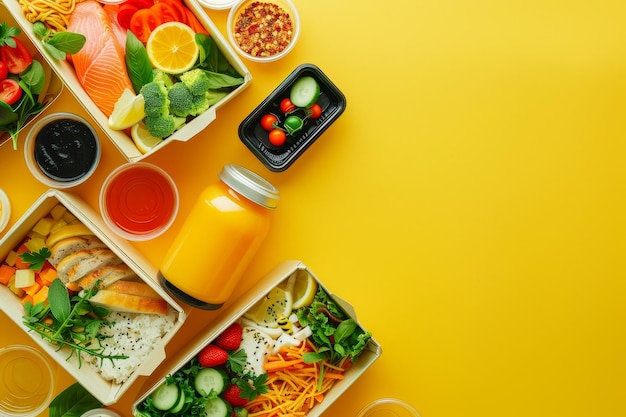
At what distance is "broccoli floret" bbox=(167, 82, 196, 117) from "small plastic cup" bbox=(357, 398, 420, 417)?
1.40 meters

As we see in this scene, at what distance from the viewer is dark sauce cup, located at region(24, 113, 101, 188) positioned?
2201 mm

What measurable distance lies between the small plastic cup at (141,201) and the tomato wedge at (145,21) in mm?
495

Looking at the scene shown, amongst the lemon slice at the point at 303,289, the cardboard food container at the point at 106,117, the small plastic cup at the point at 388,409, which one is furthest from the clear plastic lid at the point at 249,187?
the small plastic cup at the point at 388,409

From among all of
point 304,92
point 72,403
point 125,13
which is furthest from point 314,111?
point 72,403

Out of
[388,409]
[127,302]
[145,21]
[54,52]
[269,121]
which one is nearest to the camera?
[54,52]

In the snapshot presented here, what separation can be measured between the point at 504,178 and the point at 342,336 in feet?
3.45

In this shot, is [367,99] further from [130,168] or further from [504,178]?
[130,168]

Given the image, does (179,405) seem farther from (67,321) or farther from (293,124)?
(293,124)

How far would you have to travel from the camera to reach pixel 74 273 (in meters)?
2.05

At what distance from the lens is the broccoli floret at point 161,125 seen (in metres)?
2.05

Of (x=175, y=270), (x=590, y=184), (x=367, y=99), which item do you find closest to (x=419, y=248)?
(x=367, y=99)

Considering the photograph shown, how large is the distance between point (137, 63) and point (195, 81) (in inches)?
8.4

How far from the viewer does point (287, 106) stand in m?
2.26

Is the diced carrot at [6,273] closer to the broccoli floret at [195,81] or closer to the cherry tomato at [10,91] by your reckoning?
the cherry tomato at [10,91]
